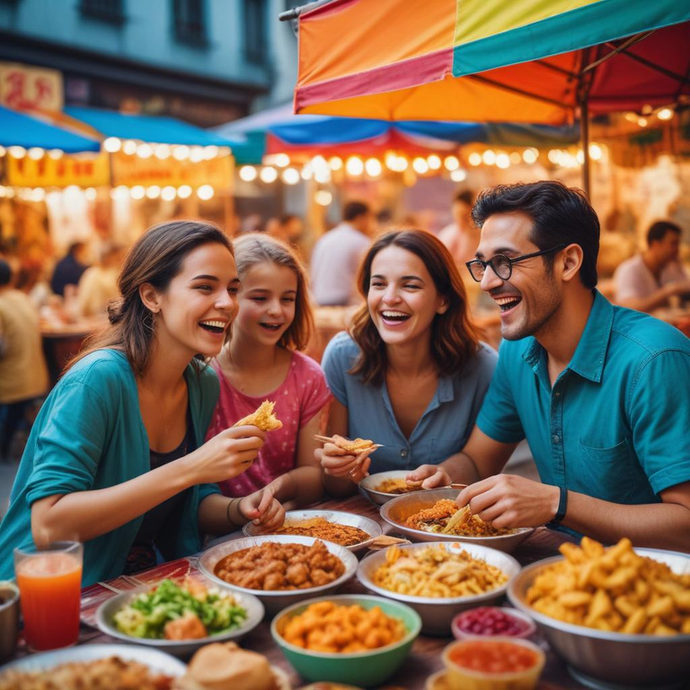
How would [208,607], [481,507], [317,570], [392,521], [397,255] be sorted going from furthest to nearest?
[397,255] → [392,521] → [481,507] → [317,570] → [208,607]

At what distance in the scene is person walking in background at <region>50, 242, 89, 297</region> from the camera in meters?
12.3

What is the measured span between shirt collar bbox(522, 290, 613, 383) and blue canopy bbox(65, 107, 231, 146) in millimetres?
7868

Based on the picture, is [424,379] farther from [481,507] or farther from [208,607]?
[208,607]

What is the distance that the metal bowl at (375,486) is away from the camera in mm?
3195

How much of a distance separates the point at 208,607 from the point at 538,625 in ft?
2.92

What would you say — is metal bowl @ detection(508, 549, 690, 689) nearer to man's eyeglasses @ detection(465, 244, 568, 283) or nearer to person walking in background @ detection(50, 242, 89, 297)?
man's eyeglasses @ detection(465, 244, 568, 283)

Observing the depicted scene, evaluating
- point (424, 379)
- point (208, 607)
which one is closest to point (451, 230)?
point (424, 379)

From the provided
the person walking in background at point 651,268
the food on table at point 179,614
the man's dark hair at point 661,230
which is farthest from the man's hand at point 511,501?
the man's dark hair at point 661,230

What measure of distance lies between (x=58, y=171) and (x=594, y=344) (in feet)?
30.6

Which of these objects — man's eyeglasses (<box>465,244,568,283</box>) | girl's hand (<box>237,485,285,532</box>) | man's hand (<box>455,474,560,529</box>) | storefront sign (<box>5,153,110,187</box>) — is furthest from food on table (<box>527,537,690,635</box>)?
storefront sign (<box>5,153,110,187</box>)

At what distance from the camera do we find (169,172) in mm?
10852

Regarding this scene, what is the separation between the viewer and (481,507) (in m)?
2.50

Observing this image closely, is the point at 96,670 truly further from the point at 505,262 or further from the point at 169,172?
the point at 169,172

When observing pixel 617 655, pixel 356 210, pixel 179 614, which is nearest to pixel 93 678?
pixel 179 614
